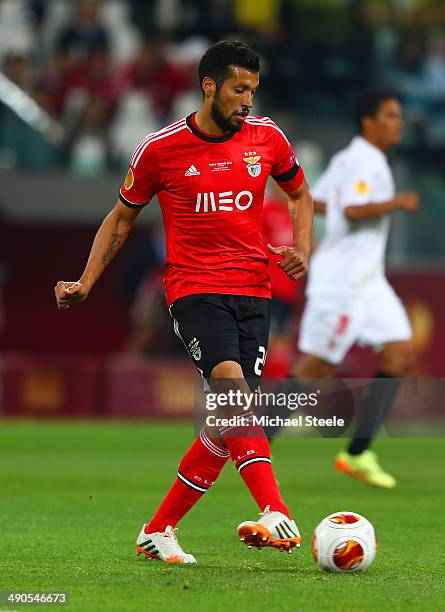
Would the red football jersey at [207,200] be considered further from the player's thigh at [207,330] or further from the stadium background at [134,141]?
the stadium background at [134,141]

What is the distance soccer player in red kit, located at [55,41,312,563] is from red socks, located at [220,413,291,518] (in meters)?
0.10

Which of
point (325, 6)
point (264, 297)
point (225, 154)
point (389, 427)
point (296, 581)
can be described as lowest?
point (389, 427)

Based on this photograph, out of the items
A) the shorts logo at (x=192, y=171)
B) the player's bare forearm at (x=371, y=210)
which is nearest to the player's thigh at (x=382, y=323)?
the player's bare forearm at (x=371, y=210)

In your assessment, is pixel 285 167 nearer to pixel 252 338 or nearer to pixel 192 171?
pixel 192 171

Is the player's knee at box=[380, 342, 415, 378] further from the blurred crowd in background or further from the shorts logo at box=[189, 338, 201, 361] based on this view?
the blurred crowd in background

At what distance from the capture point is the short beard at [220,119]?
6.58m

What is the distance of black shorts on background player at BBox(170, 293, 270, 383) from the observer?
645cm

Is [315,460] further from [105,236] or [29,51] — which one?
[29,51]

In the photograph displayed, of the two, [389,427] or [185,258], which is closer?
[185,258]

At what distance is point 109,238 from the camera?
680 cm

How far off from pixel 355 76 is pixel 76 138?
407 cm

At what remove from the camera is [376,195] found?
10547mm

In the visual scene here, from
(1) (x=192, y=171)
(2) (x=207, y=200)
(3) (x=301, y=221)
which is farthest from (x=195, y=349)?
(3) (x=301, y=221)

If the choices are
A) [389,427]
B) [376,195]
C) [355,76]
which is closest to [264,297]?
[376,195]
